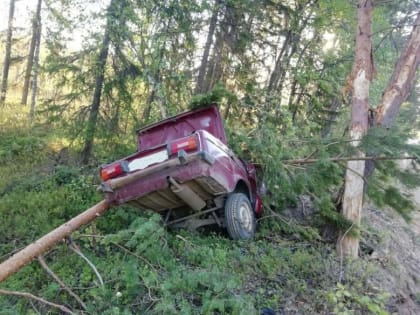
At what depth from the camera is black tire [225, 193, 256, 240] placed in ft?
18.6

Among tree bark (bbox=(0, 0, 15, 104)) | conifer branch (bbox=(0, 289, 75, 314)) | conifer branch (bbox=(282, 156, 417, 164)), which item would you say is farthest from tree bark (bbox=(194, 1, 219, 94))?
tree bark (bbox=(0, 0, 15, 104))

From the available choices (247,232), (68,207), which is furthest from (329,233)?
(68,207)

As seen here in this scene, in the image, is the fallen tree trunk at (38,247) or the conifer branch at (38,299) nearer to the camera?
the conifer branch at (38,299)

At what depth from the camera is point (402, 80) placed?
7.05 m

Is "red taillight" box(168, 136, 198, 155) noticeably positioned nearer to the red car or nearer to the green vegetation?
the red car

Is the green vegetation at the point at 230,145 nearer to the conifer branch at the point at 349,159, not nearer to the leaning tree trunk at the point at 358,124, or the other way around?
the conifer branch at the point at 349,159

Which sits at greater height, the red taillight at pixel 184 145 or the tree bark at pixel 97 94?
the tree bark at pixel 97 94

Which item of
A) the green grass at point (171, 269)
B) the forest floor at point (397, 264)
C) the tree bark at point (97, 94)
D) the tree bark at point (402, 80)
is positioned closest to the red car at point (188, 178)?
the green grass at point (171, 269)

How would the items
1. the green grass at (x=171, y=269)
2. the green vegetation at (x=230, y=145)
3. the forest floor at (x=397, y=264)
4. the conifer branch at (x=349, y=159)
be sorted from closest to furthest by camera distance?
the green grass at (x=171, y=269), the green vegetation at (x=230, y=145), the conifer branch at (x=349, y=159), the forest floor at (x=397, y=264)

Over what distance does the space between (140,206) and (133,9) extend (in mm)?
5488

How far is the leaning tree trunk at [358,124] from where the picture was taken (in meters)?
6.73

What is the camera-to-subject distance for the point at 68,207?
7172mm

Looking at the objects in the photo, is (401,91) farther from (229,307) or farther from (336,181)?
(229,307)

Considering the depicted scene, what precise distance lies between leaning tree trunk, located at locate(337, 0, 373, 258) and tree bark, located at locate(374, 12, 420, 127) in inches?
15.8
